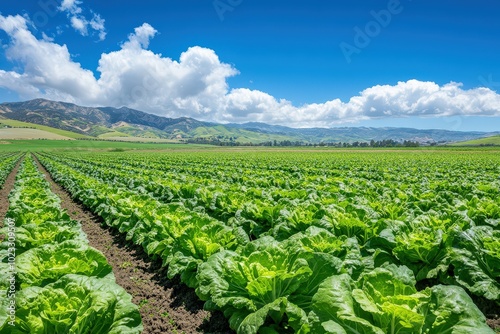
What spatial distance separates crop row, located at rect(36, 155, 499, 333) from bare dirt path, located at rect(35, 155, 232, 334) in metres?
0.44

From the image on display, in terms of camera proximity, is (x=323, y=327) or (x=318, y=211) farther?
(x=318, y=211)

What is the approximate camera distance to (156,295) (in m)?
5.39

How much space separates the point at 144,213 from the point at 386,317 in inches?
→ 260

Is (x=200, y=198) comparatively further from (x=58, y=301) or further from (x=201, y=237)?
(x=58, y=301)

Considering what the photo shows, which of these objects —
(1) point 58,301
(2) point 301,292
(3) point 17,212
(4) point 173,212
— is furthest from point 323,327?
(3) point 17,212

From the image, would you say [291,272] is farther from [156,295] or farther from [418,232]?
[156,295]

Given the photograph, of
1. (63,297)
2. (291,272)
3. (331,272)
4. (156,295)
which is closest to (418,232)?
(331,272)

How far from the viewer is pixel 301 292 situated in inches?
149

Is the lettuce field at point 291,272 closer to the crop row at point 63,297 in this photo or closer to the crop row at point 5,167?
the crop row at point 63,297

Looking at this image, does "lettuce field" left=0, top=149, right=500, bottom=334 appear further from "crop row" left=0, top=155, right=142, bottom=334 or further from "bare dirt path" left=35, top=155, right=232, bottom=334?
"bare dirt path" left=35, top=155, right=232, bottom=334

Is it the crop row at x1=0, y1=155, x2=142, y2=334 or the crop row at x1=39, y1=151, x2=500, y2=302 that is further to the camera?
the crop row at x1=39, y1=151, x2=500, y2=302

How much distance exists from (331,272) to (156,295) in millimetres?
3378

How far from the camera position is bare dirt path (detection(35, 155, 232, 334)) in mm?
4430

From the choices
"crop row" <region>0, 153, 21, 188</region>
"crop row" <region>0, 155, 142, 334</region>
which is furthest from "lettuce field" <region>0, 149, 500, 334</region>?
"crop row" <region>0, 153, 21, 188</region>
